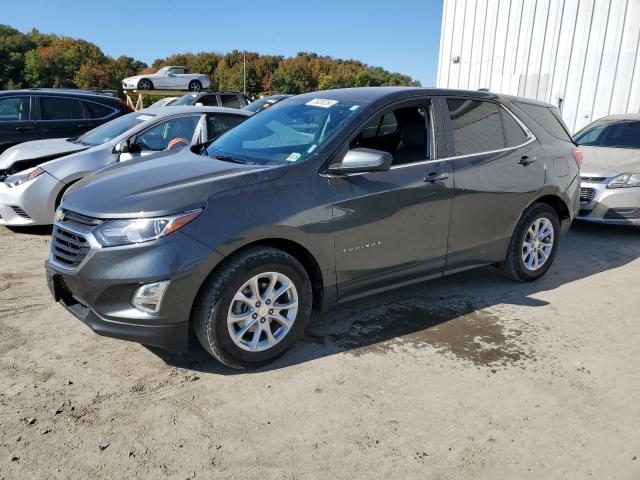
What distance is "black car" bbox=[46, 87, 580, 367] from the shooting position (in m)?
2.95

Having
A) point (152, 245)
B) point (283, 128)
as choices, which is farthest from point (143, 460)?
point (283, 128)

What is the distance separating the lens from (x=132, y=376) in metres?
3.20

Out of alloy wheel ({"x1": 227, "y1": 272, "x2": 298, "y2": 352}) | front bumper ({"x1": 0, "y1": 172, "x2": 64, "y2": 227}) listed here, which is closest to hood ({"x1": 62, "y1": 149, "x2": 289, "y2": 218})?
alloy wheel ({"x1": 227, "y1": 272, "x2": 298, "y2": 352})

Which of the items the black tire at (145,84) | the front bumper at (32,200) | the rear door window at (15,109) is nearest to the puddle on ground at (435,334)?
the front bumper at (32,200)

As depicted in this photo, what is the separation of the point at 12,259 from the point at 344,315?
354 cm

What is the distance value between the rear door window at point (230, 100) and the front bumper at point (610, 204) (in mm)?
12215

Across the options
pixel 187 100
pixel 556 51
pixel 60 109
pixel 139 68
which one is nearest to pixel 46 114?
pixel 60 109

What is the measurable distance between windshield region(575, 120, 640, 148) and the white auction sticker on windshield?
5.64 meters

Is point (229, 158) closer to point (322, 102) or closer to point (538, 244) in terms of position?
point (322, 102)

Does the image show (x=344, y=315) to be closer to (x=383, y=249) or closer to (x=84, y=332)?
(x=383, y=249)

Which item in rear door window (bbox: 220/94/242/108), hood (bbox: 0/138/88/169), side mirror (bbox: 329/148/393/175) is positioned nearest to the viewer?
side mirror (bbox: 329/148/393/175)

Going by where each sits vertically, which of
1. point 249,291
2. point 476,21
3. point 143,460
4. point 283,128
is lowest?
point 143,460

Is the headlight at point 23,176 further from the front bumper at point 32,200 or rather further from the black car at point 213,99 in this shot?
the black car at point 213,99

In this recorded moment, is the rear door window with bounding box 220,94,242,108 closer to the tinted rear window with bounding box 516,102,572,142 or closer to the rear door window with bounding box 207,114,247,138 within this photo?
the rear door window with bounding box 207,114,247,138
